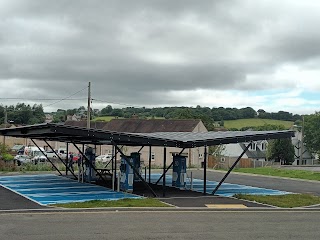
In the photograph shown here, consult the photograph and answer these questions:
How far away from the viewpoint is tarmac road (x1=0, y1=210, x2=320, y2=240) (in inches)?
435

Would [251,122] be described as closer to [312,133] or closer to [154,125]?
[312,133]

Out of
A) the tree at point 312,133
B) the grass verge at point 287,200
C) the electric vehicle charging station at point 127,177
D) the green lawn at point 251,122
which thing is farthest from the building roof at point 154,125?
the green lawn at point 251,122

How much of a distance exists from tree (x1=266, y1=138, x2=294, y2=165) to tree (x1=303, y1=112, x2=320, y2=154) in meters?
23.6

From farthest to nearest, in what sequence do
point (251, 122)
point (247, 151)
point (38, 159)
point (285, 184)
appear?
point (251, 122), point (247, 151), point (38, 159), point (285, 184)

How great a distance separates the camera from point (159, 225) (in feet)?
41.3

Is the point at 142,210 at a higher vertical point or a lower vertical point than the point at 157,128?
lower

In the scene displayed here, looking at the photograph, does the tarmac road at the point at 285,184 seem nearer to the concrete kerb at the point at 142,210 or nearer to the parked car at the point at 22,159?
the concrete kerb at the point at 142,210

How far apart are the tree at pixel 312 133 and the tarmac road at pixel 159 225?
85.2m

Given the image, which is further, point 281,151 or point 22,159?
point 281,151

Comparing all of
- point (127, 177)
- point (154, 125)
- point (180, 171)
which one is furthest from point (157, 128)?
point (127, 177)

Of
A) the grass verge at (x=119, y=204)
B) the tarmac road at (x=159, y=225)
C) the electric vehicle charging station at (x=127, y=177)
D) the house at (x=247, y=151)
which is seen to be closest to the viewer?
the tarmac road at (x=159, y=225)

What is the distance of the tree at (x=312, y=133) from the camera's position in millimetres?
96625

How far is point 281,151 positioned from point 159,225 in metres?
63.9

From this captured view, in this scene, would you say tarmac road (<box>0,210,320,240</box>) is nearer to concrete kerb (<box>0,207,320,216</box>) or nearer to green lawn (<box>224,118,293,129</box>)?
concrete kerb (<box>0,207,320,216</box>)
